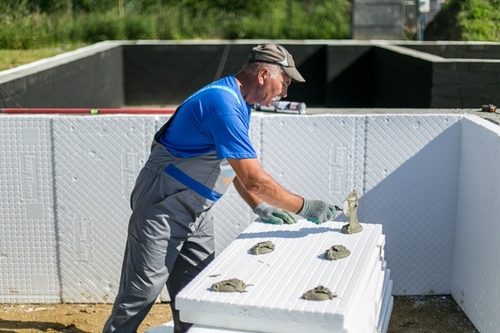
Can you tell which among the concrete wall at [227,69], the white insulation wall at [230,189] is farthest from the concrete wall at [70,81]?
the white insulation wall at [230,189]

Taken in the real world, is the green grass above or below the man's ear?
below

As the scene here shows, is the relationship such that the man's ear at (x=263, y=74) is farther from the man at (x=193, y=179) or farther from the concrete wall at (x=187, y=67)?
the concrete wall at (x=187, y=67)

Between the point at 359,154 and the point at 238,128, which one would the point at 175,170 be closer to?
the point at 238,128

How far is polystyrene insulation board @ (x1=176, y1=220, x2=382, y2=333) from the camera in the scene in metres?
3.01

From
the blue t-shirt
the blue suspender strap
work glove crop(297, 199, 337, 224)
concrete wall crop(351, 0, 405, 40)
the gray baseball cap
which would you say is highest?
concrete wall crop(351, 0, 405, 40)

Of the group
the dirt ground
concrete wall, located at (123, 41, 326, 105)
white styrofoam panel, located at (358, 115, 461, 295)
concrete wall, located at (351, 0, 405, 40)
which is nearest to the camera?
the dirt ground

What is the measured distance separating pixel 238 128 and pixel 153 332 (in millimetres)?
1430

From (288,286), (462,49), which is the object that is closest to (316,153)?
(288,286)

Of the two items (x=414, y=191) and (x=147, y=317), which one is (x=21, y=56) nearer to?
(x=147, y=317)

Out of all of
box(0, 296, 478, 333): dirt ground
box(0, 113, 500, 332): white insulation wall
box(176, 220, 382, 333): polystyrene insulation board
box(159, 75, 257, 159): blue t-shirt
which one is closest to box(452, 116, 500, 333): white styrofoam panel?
box(0, 113, 500, 332): white insulation wall

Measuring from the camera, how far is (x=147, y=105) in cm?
1514

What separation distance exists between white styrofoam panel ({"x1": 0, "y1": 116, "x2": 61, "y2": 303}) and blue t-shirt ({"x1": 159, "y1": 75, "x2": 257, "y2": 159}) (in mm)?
2011

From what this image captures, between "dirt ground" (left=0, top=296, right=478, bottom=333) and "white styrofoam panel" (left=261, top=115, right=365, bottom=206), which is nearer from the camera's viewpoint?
"dirt ground" (left=0, top=296, right=478, bottom=333)

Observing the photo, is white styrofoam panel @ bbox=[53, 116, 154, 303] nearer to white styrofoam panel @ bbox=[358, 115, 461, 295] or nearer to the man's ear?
white styrofoam panel @ bbox=[358, 115, 461, 295]
